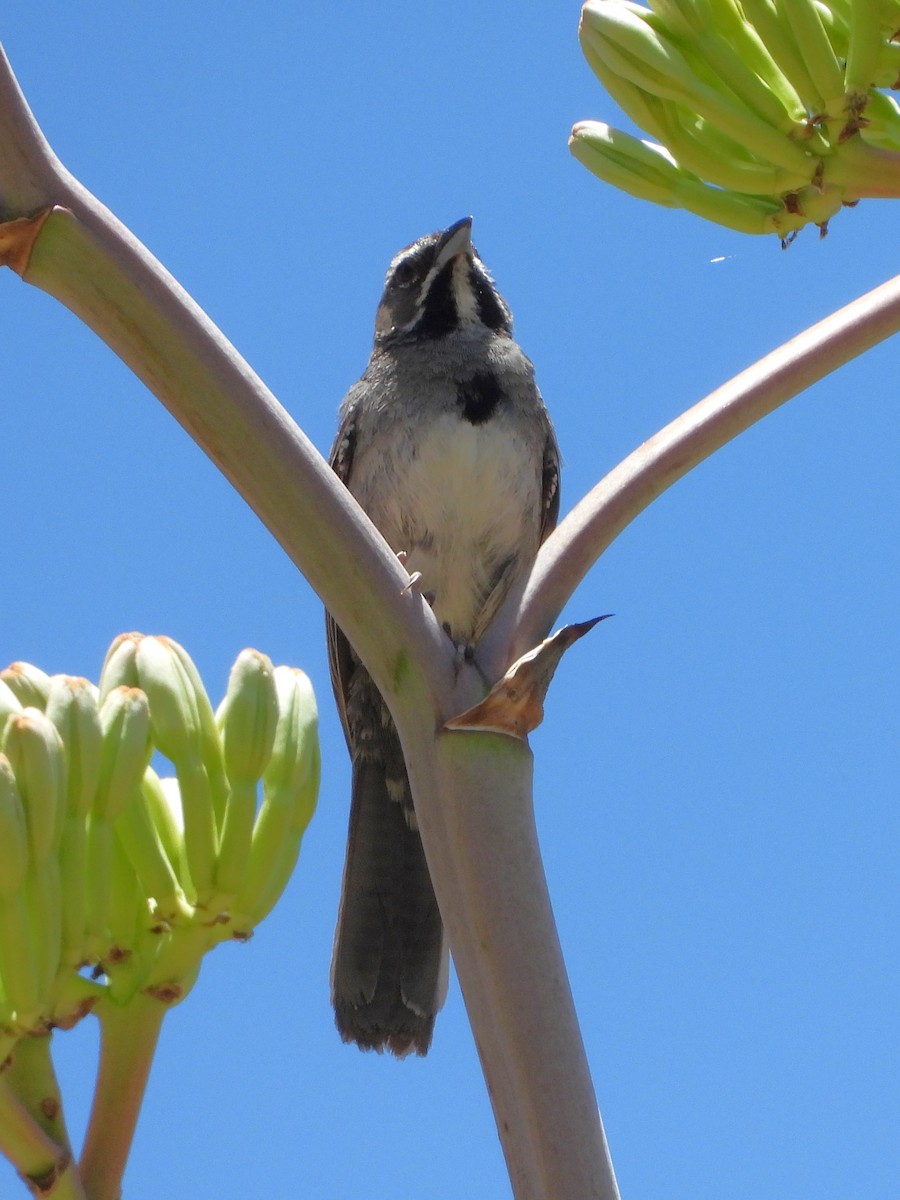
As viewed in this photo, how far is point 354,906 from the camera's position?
161 inches

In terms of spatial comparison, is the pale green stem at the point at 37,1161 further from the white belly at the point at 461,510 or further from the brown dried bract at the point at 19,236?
the white belly at the point at 461,510

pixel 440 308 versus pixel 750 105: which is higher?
pixel 440 308

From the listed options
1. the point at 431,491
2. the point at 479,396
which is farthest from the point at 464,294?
the point at 431,491

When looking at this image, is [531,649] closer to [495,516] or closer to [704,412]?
[704,412]

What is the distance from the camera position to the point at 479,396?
188 inches

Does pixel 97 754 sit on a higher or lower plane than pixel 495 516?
lower

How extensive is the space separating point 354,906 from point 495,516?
4.48ft

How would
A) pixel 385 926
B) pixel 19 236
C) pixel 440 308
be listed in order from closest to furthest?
1. pixel 19 236
2. pixel 385 926
3. pixel 440 308

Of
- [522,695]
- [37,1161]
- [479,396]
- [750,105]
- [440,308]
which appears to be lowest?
[37,1161]

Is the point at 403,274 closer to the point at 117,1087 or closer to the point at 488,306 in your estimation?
the point at 488,306

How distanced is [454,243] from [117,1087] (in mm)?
4183

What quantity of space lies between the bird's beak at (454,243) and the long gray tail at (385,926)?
1.84 meters

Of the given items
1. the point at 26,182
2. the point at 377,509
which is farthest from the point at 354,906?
the point at 26,182

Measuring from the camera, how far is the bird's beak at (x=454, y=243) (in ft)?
17.7
